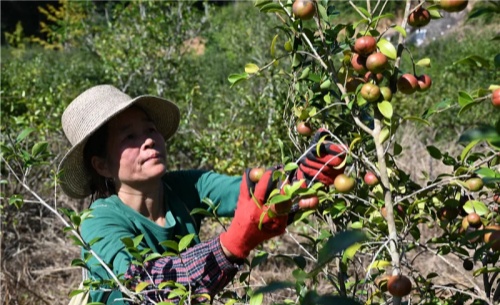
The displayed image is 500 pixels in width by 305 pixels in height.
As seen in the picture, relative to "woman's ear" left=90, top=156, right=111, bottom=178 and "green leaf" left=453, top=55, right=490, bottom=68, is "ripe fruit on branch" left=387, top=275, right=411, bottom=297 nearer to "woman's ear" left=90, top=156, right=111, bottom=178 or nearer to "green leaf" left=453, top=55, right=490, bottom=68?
"green leaf" left=453, top=55, right=490, bottom=68

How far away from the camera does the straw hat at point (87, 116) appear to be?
2.30 meters

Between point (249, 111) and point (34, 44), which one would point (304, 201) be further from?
point (34, 44)

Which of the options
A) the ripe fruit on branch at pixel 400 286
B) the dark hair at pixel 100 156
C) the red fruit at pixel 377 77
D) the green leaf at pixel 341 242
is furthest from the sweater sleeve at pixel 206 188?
the green leaf at pixel 341 242

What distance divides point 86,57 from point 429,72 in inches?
228

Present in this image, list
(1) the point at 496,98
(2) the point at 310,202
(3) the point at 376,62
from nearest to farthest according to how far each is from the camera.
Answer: (1) the point at 496,98 → (3) the point at 376,62 → (2) the point at 310,202

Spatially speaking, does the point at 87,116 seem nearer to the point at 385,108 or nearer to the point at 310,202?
the point at 310,202

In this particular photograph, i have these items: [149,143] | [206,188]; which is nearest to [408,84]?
[149,143]

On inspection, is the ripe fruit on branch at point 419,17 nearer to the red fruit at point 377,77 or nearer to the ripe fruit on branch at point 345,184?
the red fruit at point 377,77

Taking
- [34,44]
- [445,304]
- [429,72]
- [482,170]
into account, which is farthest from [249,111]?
[34,44]

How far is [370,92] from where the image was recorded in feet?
4.49

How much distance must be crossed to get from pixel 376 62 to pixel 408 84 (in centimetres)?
10

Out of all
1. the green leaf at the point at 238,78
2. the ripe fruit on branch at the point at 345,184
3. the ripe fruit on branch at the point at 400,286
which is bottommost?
the ripe fruit on branch at the point at 400,286

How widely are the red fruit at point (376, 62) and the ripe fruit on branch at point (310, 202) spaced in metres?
0.26

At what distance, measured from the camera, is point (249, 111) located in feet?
15.9
